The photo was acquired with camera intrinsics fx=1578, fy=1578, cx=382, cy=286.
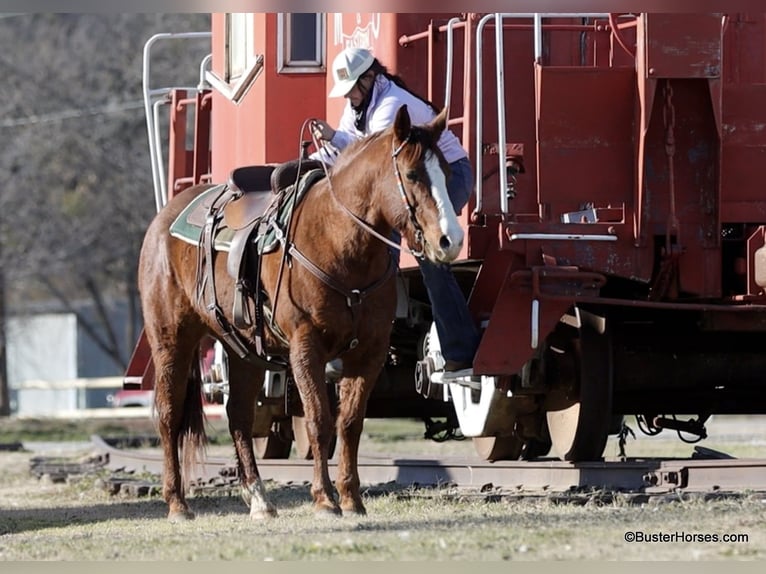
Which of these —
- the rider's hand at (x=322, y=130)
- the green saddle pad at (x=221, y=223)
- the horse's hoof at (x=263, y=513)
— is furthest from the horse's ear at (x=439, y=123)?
the horse's hoof at (x=263, y=513)

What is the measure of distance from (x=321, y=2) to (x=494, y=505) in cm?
345

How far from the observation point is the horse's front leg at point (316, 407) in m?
8.97

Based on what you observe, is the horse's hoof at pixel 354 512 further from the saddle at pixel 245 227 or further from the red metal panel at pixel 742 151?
the red metal panel at pixel 742 151

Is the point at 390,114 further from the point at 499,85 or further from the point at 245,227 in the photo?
the point at 245,227

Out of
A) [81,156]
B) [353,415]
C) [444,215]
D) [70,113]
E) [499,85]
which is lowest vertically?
[353,415]

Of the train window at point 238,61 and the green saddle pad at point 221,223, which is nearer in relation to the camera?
the green saddle pad at point 221,223

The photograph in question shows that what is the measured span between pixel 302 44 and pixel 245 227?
129 inches

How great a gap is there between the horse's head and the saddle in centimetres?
107

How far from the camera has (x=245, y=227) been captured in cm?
971

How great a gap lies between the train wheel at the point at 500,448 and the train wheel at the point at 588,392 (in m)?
1.49

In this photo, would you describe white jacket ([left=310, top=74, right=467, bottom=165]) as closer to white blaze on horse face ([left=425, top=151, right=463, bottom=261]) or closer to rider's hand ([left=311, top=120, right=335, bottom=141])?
rider's hand ([left=311, top=120, right=335, bottom=141])

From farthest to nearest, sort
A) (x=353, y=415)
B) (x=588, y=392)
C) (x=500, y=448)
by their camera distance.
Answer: (x=500, y=448) → (x=588, y=392) → (x=353, y=415)

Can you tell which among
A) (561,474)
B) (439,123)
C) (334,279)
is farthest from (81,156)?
(439,123)

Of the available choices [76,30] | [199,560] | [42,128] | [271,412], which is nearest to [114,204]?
[42,128]
